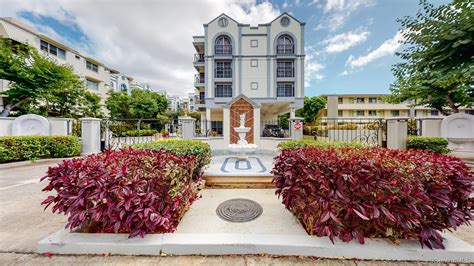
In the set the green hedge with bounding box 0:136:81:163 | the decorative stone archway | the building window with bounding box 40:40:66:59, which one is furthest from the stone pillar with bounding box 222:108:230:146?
the building window with bounding box 40:40:66:59

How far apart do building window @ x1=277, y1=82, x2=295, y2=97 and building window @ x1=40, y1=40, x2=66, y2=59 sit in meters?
26.6

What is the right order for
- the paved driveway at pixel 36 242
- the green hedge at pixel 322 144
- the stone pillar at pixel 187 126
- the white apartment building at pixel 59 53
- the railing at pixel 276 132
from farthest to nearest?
the white apartment building at pixel 59 53, the railing at pixel 276 132, the stone pillar at pixel 187 126, the green hedge at pixel 322 144, the paved driveway at pixel 36 242

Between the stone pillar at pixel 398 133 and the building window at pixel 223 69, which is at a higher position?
the building window at pixel 223 69

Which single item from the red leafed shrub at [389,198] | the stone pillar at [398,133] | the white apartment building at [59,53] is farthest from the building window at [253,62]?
the red leafed shrub at [389,198]

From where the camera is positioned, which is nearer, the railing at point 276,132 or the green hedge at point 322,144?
the green hedge at point 322,144

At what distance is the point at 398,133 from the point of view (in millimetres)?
7090

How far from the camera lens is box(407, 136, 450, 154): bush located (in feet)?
22.3

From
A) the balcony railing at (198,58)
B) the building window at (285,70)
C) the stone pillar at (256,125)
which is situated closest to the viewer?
the stone pillar at (256,125)

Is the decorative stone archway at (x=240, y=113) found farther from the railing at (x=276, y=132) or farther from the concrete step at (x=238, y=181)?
the concrete step at (x=238, y=181)

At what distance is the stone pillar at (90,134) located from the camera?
8.23 m

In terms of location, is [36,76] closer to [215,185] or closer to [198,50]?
[215,185]

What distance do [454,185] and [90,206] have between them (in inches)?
174

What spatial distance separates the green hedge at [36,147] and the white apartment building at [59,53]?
11092mm

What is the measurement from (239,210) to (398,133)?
298 inches
